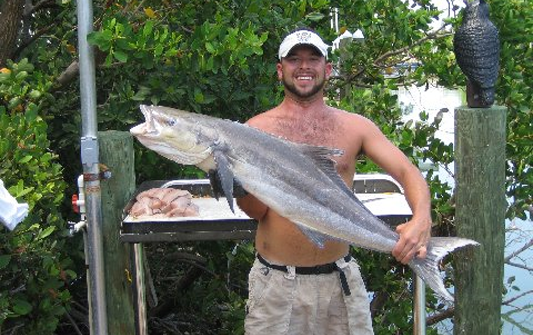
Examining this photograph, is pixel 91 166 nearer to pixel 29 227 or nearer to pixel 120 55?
pixel 29 227

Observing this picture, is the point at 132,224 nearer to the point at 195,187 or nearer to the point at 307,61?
the point at 195,187

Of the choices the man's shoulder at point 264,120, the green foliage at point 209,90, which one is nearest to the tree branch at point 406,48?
the green foliage at point 209,90

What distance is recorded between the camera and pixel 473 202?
13.2ft

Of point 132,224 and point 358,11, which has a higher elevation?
point 358,11

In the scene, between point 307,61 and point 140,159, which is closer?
Answer: point 307,61

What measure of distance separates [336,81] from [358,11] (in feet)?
2.47

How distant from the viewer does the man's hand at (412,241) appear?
2977 mm

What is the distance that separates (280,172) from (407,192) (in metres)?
0.63

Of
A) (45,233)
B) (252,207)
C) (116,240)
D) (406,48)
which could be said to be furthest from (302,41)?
(406,48)

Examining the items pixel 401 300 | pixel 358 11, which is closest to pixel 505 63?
pixel 358 11

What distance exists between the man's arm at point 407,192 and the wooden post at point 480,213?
900 millimetres

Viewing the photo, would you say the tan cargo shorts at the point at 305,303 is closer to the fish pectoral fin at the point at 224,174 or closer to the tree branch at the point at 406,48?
the fish pectoral fin at the point at 224,174

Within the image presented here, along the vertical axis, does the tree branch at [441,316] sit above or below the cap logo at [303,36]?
below

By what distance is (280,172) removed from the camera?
9.39ft
